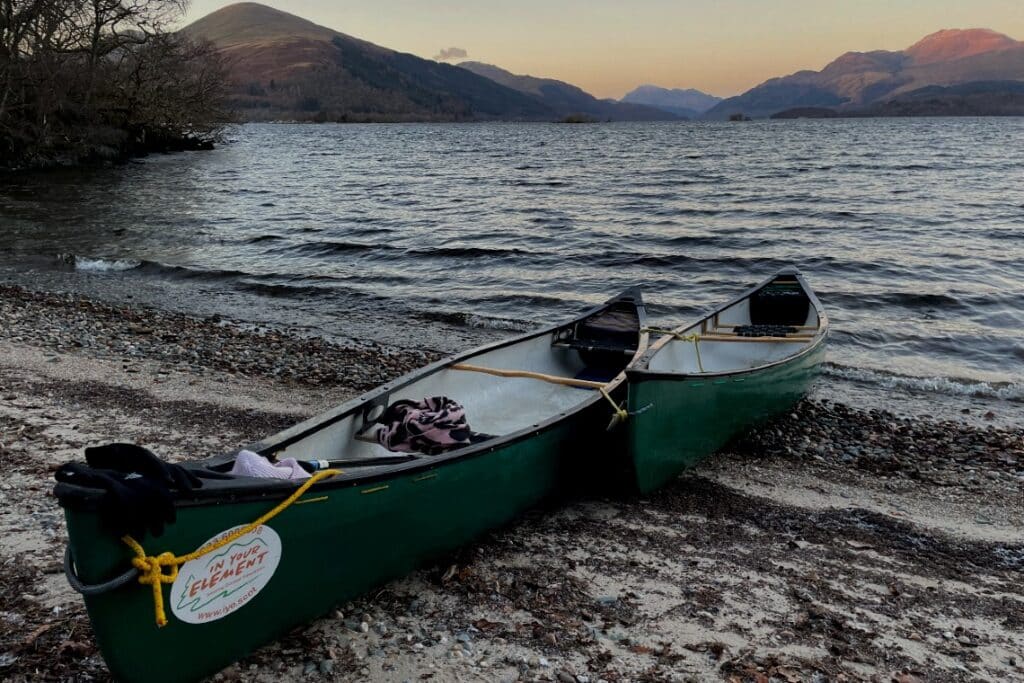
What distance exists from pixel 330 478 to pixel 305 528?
0.34 m

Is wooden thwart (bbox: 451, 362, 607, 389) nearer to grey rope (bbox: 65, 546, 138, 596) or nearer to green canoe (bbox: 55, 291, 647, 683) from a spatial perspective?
green canoe (bbox: 55, 291, 647, 683)

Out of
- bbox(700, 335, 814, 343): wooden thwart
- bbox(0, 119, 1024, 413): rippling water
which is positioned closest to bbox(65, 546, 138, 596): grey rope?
bbox(700, 335, 814, 343): wooden thwart

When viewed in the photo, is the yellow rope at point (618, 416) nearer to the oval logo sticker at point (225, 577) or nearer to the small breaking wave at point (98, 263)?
the oval logo sticker at point (225, 577)

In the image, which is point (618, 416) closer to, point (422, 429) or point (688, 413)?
point (688, 413)

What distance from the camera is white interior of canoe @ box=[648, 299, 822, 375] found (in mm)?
10625

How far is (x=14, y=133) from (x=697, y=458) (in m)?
45.4

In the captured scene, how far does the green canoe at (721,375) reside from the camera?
7402 millimetres

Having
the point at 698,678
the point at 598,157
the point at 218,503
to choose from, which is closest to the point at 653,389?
the point at 698,678

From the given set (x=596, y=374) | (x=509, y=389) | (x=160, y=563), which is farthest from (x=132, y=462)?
(x=596, y=374)

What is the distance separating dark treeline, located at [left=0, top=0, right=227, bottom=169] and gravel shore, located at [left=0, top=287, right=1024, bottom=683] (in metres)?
36.9

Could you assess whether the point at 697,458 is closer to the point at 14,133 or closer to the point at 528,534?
the point at 528,534

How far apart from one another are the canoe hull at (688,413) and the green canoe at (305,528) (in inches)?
22.3

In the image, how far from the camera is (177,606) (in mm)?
4195

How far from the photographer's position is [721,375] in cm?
831
